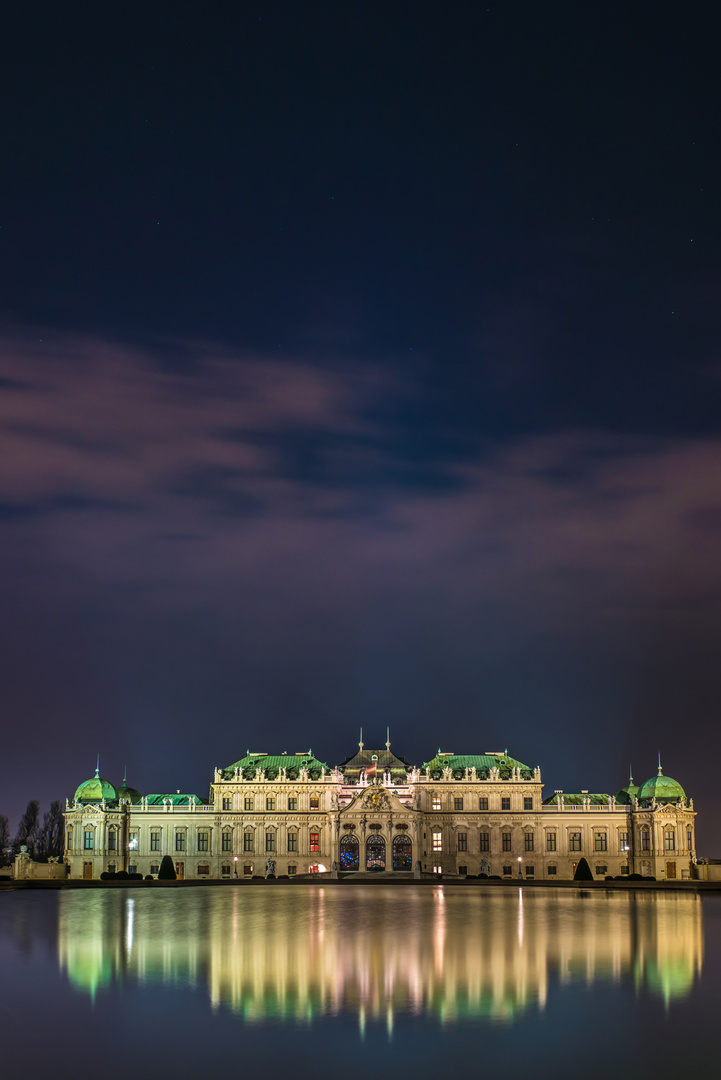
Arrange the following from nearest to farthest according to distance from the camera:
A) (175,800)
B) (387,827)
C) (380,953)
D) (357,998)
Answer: (357,998), (380,953), (387,827), (175,800)

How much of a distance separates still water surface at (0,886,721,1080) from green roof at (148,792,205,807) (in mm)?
85632

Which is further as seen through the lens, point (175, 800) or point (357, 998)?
point (175, 800)

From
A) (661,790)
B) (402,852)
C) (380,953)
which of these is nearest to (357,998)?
(380,953)

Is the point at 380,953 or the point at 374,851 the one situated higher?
the point at 380,953

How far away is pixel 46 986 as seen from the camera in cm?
2527

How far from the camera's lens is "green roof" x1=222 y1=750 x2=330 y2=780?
12694cm

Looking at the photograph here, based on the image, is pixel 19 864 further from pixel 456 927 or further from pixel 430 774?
pixel 456 927

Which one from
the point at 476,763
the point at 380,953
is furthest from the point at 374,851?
the point at 380,953

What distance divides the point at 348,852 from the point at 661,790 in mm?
35595

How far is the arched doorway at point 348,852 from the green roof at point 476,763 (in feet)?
40.1

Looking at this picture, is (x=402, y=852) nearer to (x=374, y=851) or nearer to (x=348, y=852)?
(x=374, y=851)

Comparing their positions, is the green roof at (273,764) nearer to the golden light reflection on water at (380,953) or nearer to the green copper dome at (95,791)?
the green copper dome at (95,791)

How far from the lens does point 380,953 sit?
99.8ft

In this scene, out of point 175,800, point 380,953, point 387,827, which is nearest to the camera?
point 380,953
